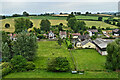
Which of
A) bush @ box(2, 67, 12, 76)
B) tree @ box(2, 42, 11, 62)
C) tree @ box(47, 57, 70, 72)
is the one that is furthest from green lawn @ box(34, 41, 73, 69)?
tree @ box(2, 42, 11, 62)

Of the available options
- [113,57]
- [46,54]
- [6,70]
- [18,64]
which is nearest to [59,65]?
[18,64]

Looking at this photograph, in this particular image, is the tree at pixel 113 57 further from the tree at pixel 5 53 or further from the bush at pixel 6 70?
the tree at pixel 5 53

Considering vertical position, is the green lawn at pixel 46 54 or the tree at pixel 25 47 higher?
the tree at pixel 25 47

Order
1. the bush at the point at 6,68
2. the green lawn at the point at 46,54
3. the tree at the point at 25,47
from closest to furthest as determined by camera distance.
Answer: the bush at the point at 6,68 < the green lawn at the point at 46,54 < the tree at the point at 25,47

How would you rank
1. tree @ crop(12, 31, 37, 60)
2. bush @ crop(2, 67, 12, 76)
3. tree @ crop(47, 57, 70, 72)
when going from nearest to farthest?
bush @ crop(2, 67, 12, 76) → tree @ crop(47, 57, 70, 72) → tree @ crop(12, 31, 37, 60)

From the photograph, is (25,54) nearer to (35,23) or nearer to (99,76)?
(99,76)

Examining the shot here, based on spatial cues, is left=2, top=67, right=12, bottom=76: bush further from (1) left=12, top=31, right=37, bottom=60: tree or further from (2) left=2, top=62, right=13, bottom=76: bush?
(1) left=12, top=31, right=37, bottom=60: tree

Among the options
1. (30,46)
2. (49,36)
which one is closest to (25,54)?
(30,46)

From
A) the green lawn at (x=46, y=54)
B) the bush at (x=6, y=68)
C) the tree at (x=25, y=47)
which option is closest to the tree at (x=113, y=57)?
the green lawn at (x=46, y=54)
